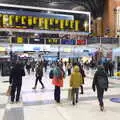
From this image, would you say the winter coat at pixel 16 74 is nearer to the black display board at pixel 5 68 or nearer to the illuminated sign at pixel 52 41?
the black display board at pixel 5 68

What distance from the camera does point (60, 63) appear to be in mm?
13000

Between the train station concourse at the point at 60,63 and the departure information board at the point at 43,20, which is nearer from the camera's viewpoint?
the train station concourse at the point at 60,63

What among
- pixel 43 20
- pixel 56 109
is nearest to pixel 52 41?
pixel 43 20

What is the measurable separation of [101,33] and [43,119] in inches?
1479

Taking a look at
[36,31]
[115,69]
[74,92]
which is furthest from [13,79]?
[115,69]

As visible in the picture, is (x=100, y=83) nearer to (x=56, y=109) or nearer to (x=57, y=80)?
(x=56, y=109)

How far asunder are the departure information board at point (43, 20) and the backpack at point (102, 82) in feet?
56.1

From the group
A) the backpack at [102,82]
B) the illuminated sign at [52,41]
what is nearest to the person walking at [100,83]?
the backpack at [102,82]

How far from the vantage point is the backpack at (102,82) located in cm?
956

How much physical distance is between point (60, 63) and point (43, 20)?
15.3m

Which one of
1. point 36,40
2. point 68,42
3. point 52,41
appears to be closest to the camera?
point 68,42

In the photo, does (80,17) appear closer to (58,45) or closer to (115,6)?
(58,45)

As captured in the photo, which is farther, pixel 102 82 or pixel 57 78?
pixel 57 78

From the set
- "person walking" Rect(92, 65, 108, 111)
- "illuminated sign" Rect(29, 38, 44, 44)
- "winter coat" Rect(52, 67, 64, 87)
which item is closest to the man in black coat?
"winter coat" Rect(52, 67, 64, 87)
